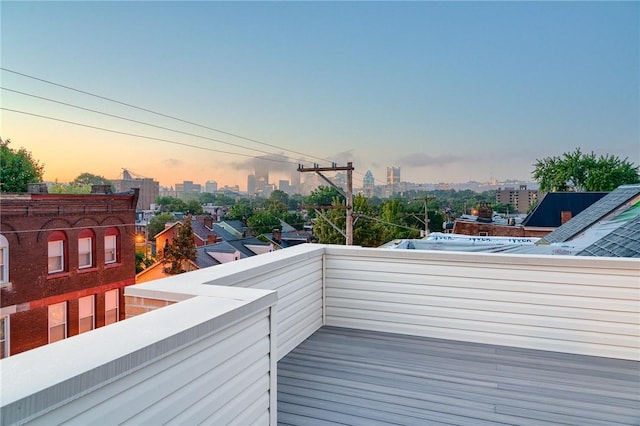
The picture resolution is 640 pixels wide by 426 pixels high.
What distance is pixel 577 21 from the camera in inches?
442

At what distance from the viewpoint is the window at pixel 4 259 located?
786 cm

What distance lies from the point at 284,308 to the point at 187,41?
12.3 m

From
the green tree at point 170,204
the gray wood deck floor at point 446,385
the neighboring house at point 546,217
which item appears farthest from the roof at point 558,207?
the gray wood deck floor at point 446,385

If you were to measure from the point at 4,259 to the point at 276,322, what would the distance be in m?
8.72

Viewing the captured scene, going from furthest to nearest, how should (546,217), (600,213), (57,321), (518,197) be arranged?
(518,197), (546,217), (57,321), (600,213)

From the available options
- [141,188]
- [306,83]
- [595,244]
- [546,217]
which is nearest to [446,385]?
[595,244]

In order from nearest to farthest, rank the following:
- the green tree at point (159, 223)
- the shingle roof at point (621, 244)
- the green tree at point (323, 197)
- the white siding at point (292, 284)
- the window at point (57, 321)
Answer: the white siding at point (292, 284) → the shingle roof at point (621, 244) → the window at point (57, 321) → the green tree at point (159, 223) → the green tree at point (323, 197)

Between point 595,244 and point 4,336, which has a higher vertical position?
point 595,244

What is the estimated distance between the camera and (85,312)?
938cm

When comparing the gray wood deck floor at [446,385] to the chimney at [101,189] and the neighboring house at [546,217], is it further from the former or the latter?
the neighboring house at [546,217]

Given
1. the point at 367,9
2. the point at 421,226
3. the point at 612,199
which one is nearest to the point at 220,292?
the point at 612,199

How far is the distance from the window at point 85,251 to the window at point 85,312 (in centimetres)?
75

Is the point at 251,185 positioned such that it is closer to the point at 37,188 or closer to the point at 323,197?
the point at 37,188

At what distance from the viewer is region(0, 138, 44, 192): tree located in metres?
8.30
